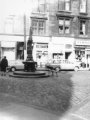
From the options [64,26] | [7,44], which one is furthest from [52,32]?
[7,44]

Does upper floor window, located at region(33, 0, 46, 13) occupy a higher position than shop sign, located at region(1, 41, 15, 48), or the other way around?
upper floor window, located at region(33, 0, 46, 13)

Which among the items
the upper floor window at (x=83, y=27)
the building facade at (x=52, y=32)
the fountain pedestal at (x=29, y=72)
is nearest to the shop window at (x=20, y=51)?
the building facade at (x=52, y=32)

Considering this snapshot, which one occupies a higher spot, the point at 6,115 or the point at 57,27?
the point at 57,27

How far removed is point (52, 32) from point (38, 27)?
1.82 meters

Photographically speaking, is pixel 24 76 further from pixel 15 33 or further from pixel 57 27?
pixel 57 27

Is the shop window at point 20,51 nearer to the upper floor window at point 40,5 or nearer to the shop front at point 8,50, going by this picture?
the shop front at point 8,50

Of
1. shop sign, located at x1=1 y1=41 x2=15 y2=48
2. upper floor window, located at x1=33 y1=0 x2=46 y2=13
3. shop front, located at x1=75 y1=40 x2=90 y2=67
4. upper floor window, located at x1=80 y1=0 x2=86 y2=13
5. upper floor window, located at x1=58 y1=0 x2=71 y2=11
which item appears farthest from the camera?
upper floor window, located at x1=80 y1=0 x2=86 y2=13

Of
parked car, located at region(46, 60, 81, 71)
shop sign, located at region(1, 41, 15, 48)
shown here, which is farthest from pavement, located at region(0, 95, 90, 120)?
shop sign, located at region(1, 41, 15, 48)

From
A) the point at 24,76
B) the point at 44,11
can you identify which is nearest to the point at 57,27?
the point at 44,11

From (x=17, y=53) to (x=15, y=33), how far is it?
7.77 ft

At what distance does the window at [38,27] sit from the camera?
1215 inches

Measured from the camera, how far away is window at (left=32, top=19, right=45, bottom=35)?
30859mm

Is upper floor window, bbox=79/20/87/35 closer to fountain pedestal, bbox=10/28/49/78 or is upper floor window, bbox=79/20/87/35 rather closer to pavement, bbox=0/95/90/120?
fountain pedestal, bbox=10/28/49/78

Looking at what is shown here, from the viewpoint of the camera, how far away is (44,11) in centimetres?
3095
